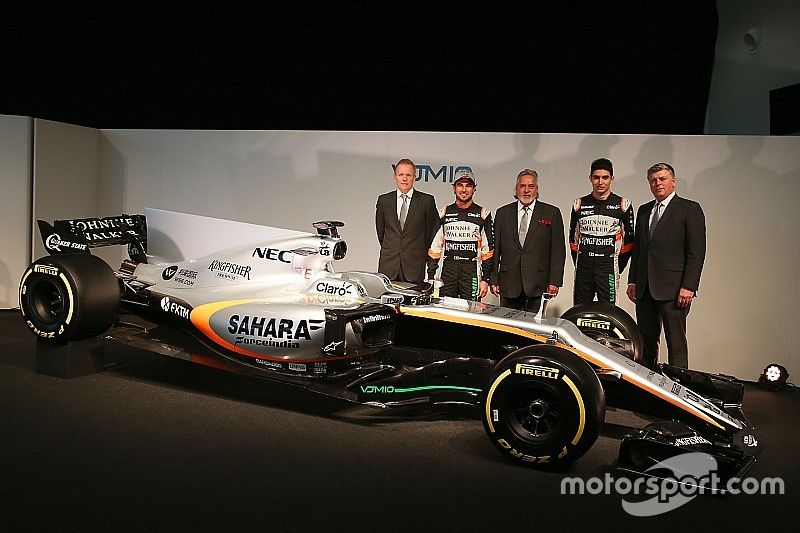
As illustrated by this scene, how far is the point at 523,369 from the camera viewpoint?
4.61 meters

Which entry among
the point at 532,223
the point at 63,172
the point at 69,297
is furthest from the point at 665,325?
the point at 63,172

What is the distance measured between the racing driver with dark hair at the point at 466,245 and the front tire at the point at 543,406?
2702 mm

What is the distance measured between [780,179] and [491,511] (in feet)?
16.3

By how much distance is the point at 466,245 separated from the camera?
743 cm

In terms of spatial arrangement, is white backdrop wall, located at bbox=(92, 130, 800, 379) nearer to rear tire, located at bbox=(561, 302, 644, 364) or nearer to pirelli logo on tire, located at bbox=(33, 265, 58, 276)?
rear tire, located at bbox=(561, 302, 644, 364)

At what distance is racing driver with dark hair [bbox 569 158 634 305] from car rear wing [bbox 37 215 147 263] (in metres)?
3.80

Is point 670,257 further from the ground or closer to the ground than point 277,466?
further from the ground

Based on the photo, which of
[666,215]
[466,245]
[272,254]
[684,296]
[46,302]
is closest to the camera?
[272,254]

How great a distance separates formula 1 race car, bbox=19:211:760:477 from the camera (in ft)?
15.1

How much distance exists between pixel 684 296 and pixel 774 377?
1216mm

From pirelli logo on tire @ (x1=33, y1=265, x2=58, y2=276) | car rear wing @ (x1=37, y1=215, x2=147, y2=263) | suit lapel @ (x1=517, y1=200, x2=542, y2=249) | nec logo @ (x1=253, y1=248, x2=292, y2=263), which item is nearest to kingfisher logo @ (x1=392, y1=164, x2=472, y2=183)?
suit lapel @ (x1=517, y1=200, x2=542, y2=249)

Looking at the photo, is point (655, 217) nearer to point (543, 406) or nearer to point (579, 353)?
point (579, 353)

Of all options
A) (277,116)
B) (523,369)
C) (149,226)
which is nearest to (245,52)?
(277,116)

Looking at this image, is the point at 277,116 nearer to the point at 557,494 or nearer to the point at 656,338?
the point at 656,338
